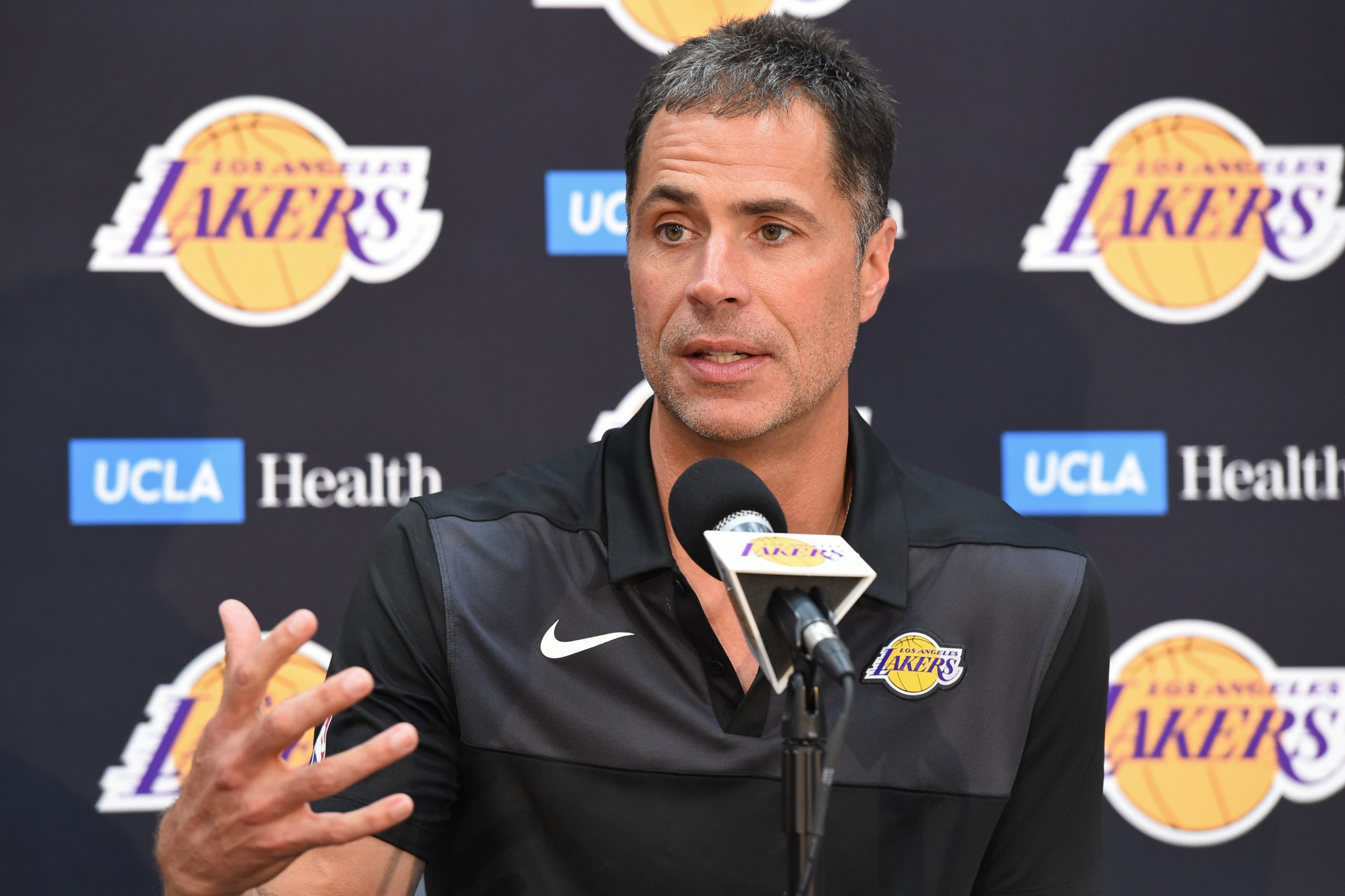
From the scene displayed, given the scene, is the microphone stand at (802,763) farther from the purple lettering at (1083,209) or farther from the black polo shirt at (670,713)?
the purple lettering at (1083,209)

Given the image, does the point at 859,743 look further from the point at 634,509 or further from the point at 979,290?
the point at 979,290

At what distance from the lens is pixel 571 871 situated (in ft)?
4.66

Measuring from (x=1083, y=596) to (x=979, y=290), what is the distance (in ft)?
2.99

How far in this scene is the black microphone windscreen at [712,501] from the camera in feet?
3.31

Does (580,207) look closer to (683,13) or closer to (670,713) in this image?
(683,13)

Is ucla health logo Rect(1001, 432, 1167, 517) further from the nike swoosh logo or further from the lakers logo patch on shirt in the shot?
the nike swoosh logo

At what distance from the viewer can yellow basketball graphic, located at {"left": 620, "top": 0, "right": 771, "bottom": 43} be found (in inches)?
90.3

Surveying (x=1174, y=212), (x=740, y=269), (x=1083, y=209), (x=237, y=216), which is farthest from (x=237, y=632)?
(x=1174, y=212)

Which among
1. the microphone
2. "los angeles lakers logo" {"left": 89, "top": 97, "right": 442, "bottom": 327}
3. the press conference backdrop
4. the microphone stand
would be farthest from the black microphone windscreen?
"los angeles lakers logo" {"left": 89, "top": 97, "right": 442, "bottom": 327}

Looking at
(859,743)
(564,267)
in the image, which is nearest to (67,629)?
(564,267)

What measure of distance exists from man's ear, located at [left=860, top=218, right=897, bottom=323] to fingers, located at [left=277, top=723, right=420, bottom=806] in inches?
35.1

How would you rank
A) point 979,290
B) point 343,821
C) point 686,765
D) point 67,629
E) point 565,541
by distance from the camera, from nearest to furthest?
1. point 343,821
2. point 686,765
3. point 565,541
4. point 67,629
5. point 979,290

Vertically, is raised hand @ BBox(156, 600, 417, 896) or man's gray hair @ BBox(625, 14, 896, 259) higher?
man's gray hair @ BBox(625, 14, 896, 259)

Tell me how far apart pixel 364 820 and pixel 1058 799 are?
921 millimetres
